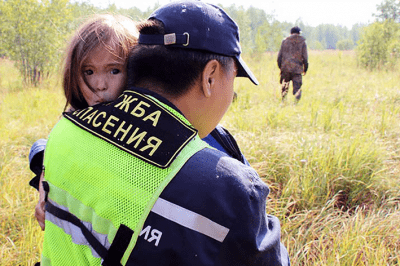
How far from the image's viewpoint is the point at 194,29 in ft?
2.72

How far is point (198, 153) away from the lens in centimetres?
67

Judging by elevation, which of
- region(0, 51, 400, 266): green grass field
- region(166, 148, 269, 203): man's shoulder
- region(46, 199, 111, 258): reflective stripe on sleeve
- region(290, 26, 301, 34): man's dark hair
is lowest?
region(0, 51, 400, 266): green grass field

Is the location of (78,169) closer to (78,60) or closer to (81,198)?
(81,198)

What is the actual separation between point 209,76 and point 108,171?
1.21ft

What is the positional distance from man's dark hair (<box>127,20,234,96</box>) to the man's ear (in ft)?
0.04

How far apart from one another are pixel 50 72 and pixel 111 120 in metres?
11.0

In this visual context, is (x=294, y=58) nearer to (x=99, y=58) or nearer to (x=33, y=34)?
(x=99, y=58)

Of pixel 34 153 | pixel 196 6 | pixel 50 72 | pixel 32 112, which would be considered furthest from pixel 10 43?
pixel 196 6

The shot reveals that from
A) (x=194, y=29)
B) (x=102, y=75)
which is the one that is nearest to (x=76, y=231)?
(x=194, y=29)

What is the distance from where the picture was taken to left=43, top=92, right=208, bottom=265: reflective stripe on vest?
0.63 metres

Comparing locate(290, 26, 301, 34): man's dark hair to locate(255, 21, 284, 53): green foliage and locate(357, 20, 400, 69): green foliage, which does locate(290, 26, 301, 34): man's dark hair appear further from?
locate(255, 21, 284, 53): green foliage

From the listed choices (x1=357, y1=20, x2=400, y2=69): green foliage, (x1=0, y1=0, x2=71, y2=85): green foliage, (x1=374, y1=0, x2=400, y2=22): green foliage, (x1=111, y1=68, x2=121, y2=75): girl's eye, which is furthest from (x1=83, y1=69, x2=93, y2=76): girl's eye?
(x1=374, y1=0, x2=400, y2=22): green foliage

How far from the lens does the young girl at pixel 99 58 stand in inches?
53.2

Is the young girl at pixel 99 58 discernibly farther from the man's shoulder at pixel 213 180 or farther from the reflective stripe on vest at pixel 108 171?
the man's shoulder at pixel 213 180
